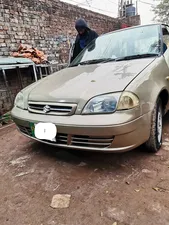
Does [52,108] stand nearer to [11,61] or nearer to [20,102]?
[20,102]

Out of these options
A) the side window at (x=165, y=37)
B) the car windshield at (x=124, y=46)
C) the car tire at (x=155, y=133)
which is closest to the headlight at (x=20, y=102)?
the car windshield at (x=124, y=46)

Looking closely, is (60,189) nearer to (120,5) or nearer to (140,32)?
(140,32)

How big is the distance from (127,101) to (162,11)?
59.6ft

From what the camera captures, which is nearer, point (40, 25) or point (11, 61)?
point (11, 61)

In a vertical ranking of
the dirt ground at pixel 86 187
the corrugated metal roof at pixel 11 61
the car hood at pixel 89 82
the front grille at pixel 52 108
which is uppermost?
the corrugated metal roof at pixel 11 61

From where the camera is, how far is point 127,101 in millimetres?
1777

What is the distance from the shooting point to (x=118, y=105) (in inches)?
69.6

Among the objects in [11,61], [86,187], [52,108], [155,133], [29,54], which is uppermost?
[29,54]

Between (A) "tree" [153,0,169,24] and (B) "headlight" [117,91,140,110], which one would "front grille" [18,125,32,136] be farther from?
(A) "tree" [153,0,169,24]

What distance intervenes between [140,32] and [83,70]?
1092 mm

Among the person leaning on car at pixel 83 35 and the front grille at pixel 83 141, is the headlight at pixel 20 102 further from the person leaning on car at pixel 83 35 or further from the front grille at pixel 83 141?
the person leaning on car at pixel 83 35

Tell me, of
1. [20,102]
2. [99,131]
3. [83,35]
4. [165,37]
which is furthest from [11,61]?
[99,131]

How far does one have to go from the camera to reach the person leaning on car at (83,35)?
3951mm

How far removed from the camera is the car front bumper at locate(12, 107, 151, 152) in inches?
67.9
